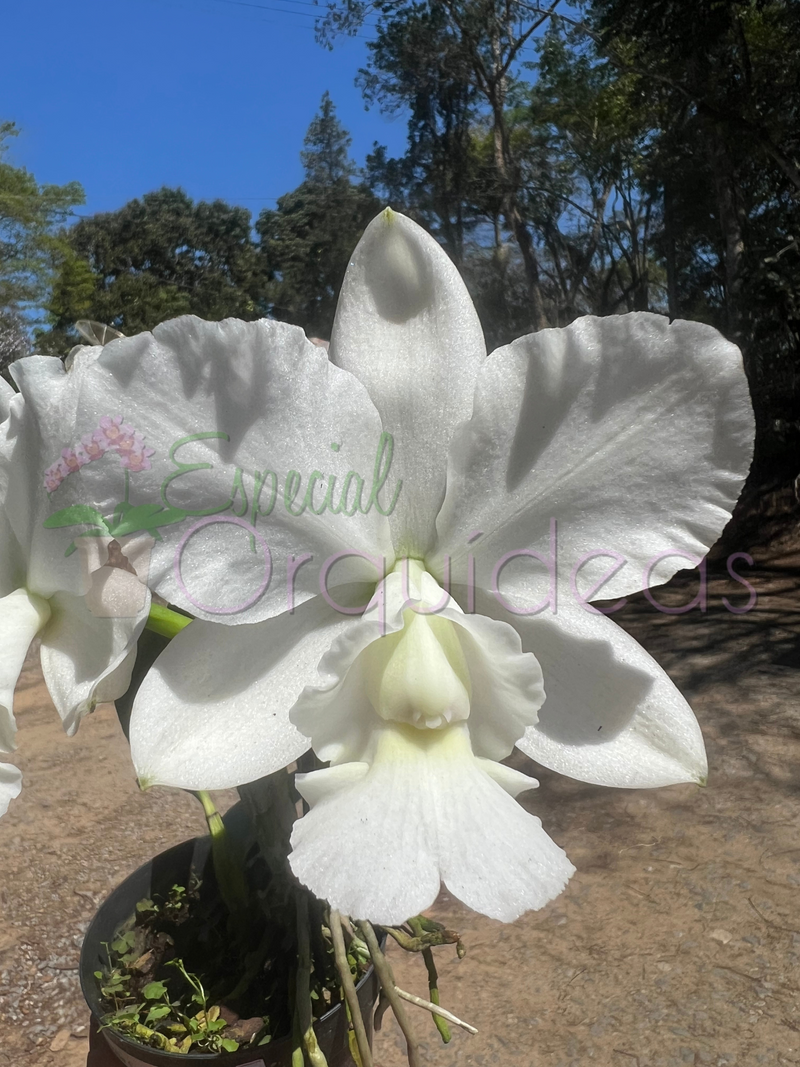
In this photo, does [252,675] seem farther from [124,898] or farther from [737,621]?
[737,621]

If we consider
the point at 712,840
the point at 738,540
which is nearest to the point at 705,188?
the point at 738,540

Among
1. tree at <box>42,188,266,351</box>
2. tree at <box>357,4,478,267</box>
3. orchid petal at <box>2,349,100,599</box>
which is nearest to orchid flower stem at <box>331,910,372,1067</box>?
orchid petal at <box>2,349,100,599</box>

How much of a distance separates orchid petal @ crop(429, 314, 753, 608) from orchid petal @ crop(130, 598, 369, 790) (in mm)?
198

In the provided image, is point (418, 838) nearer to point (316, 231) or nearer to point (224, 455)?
point (224, 455)

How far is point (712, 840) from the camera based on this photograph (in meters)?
2.97

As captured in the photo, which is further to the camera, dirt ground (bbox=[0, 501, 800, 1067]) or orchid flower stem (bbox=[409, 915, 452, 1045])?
dirt ground (bbox=[0, 501, 800, 1067])

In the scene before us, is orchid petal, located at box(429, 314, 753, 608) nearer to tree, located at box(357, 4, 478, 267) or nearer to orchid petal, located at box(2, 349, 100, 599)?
orchid petal, located at box(2, 349, 100, 599)

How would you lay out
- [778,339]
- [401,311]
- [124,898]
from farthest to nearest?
[778,339], [124,898], [401,311]

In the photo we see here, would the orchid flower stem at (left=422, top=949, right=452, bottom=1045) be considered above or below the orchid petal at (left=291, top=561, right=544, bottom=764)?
below

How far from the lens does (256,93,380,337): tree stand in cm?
1881

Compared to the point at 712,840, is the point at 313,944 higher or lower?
higher

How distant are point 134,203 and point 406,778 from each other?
26648 millimetres

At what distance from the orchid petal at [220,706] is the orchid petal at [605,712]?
0.22 meters

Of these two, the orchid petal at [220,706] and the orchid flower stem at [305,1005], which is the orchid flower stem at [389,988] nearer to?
the orchid flower stem at [305,1005]
